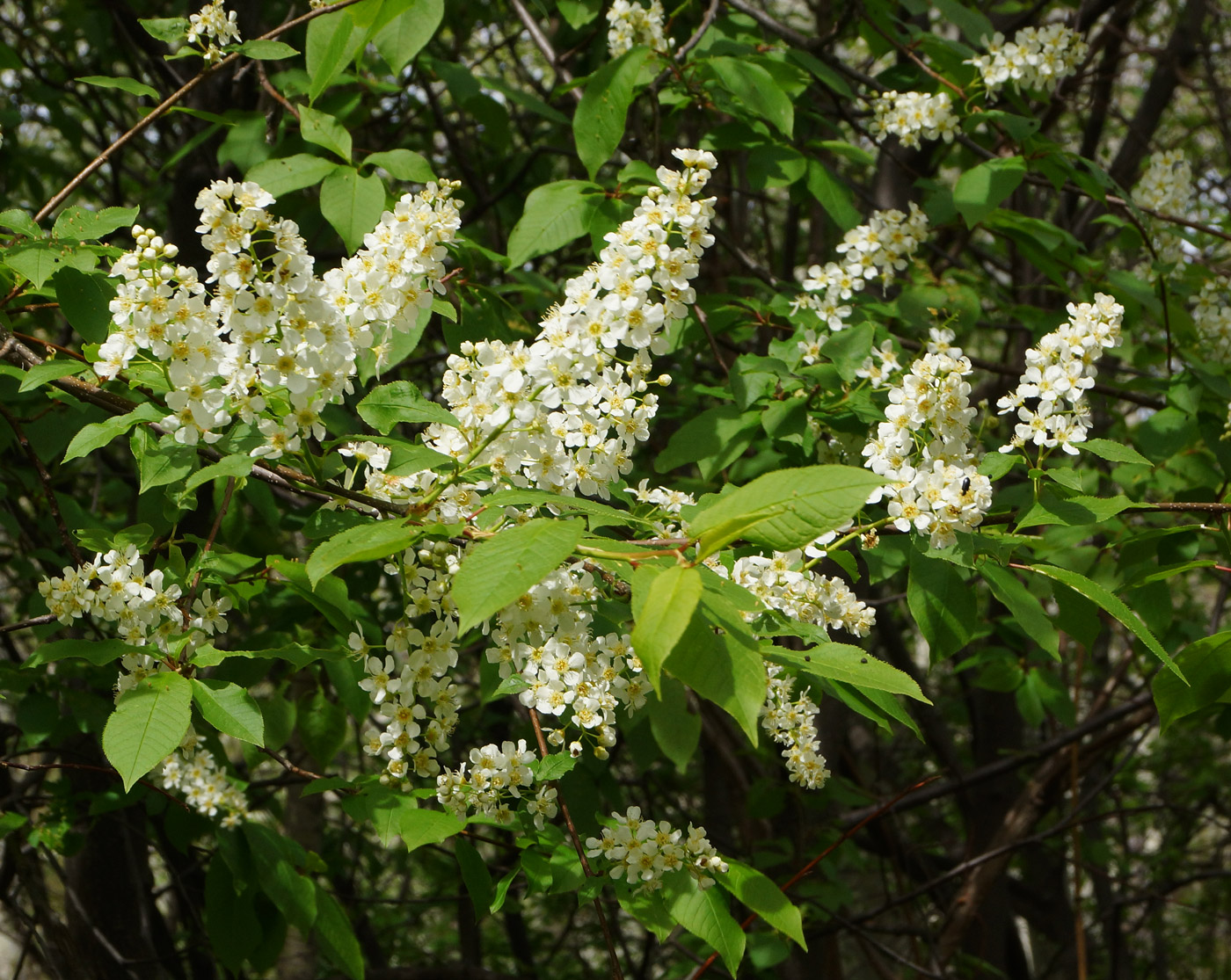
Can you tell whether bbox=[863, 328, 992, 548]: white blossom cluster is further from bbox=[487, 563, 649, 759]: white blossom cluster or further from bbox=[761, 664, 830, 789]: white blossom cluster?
bbox=[487, 563, 649, 759]: white blossom cluster

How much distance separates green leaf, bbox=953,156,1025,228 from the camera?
8.61 ft

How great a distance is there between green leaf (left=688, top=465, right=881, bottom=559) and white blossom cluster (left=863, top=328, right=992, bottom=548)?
0.57 metres

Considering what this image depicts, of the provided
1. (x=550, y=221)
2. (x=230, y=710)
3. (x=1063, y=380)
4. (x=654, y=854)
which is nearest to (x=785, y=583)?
(x=654, y=854)

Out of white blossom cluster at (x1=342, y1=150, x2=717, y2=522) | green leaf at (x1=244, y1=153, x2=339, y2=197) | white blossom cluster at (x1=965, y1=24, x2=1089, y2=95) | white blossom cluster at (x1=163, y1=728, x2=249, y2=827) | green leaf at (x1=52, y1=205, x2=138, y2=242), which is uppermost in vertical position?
green leaf at (x1=244, y1=153, x2=339, y2=197)

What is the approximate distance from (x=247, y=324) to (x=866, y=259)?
196cm

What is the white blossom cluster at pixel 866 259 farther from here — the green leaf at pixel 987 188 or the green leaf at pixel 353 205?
the green leaf at pixel 353 205

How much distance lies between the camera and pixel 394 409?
1.72m

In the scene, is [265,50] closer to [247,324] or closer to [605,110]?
[605,110]

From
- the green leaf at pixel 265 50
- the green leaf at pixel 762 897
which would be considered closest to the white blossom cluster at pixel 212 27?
the green leaf at pixel 265 50

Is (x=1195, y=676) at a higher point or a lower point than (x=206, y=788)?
lower

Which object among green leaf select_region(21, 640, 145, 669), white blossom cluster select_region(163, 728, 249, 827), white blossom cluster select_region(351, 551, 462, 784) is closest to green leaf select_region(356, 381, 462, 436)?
white blossom cluster select_region(351, 551, 462, 784)

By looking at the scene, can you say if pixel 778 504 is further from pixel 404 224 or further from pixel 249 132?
pixel 249 132

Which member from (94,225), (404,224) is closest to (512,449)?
(404,224)

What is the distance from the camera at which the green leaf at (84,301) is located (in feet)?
6.12
